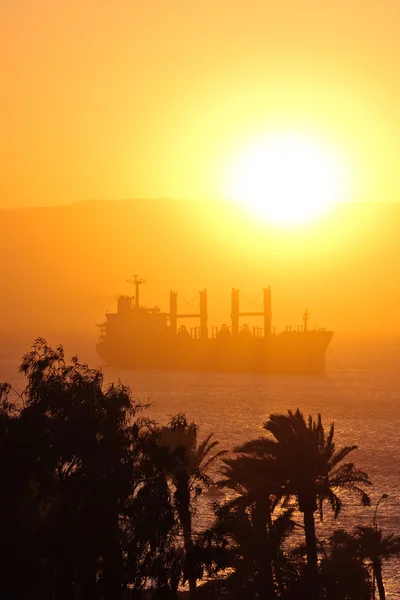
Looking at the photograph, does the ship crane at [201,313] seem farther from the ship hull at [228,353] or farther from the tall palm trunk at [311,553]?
the tall palm trunk at [311,553]

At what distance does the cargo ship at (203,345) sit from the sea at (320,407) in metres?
5.37

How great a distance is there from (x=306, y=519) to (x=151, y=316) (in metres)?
168

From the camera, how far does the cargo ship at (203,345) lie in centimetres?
17888

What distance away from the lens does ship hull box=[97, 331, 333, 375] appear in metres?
177

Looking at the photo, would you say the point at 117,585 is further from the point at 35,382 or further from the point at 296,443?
the point at 296,443

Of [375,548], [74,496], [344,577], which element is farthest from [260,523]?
[74,496]

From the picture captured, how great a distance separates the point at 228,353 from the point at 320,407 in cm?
7708

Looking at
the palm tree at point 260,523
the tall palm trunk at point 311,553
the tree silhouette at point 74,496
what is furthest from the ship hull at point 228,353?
the tree silhouette at point 74,496

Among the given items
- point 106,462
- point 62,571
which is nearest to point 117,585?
point 62,571

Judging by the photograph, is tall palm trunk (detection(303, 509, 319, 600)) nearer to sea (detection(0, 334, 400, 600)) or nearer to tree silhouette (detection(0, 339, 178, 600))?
A: tree silhouette (detection(0, 339, 178, 600))

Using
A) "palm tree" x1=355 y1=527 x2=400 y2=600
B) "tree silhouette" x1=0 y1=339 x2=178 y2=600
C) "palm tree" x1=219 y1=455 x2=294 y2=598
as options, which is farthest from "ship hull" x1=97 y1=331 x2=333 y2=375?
"tree silhouette" x1=0 y1=339 x2=178 y2=600

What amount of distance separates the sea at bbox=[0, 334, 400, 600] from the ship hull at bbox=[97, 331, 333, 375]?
188 inches

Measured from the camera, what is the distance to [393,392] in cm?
13350

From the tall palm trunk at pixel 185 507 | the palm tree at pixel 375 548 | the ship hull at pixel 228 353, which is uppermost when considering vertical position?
the ship hull at pixel 228 353
